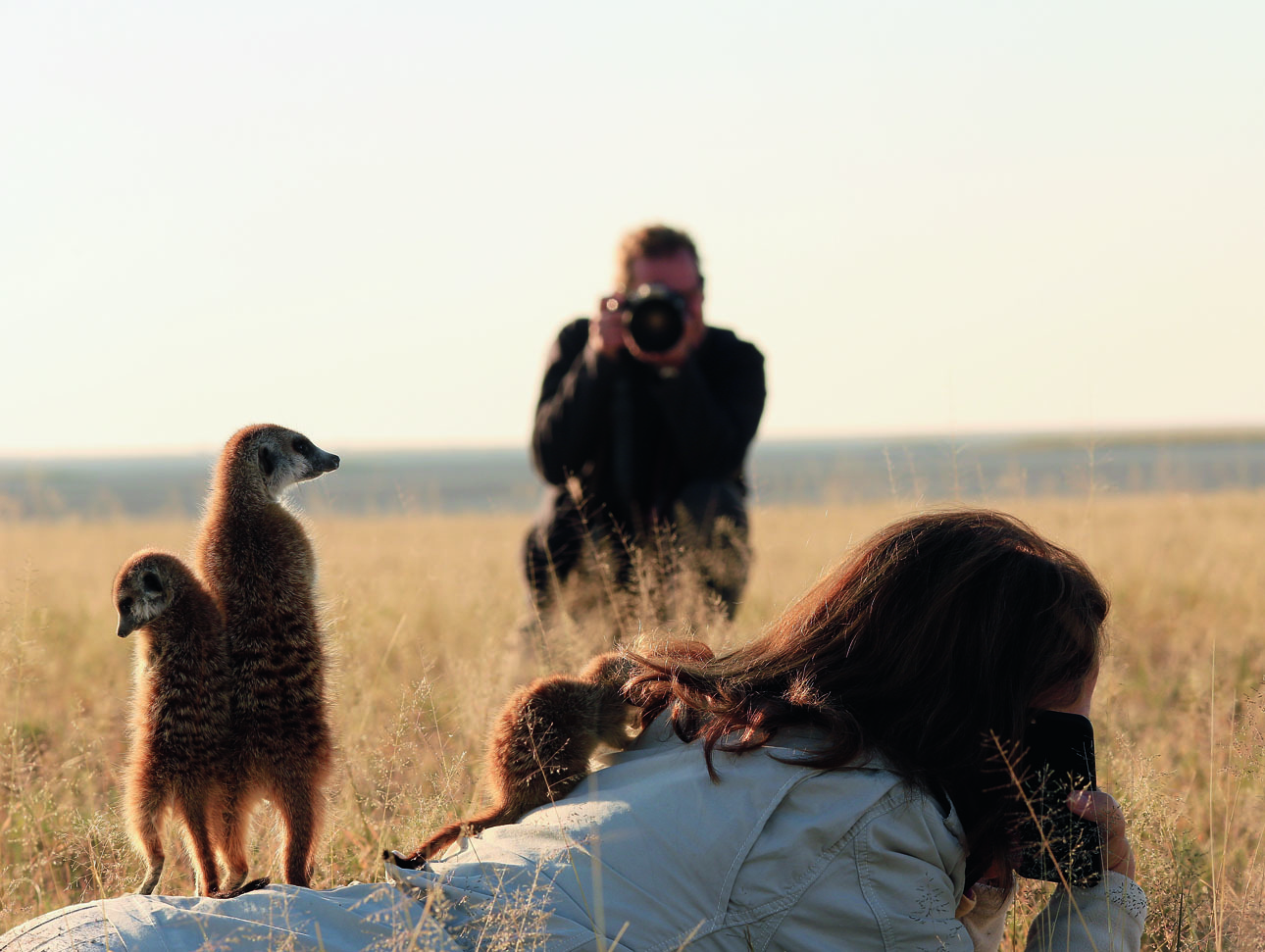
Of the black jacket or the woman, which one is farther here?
the black jacket

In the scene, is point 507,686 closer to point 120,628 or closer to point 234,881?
point 234,881

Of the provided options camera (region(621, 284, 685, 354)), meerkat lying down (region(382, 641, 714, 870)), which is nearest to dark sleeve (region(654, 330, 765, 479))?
camera (region(621, 284, 685, 354))

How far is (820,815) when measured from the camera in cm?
187

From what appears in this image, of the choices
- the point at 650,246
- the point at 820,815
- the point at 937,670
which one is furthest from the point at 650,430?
the point at 820,815

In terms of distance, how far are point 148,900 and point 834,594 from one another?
1417 millimetres

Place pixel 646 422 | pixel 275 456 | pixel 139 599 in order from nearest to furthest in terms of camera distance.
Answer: pixel 139 599 < pixel 275 456 < pixel 646 422

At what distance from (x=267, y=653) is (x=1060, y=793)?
4.94ft

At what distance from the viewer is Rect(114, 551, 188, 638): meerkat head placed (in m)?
1.85

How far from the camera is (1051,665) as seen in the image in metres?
2.08

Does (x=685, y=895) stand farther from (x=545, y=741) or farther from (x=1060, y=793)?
(x=1060, y=793)

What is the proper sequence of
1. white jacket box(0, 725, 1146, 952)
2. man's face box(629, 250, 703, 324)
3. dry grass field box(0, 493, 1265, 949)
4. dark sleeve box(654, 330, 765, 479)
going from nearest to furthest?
white jacket box(0, 725, 1146, 952), dry grass field box(0, 493, 1265, 949), dark sleeve box(654, 330, 765, 479), man's face box(629, 250, 703, 324)

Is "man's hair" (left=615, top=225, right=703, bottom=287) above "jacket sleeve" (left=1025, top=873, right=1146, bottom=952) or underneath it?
above

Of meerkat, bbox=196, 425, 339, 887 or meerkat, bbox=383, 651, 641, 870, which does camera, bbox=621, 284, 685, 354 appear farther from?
meerkat, bbox=196, 425, 339, 887

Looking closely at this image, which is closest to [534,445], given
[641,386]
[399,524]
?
[641,386]
